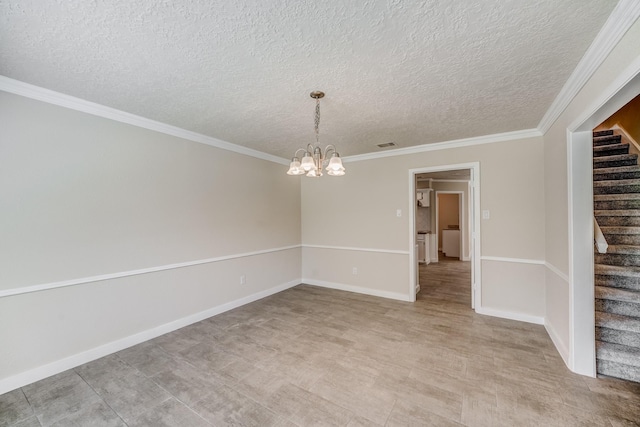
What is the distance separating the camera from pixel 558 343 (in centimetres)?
→ 267

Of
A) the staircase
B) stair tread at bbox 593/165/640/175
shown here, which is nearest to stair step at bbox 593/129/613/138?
the staircase

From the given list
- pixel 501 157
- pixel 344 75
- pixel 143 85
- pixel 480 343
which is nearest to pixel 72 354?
pixel 143 85

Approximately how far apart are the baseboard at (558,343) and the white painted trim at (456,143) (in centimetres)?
234

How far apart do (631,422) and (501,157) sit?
9.37 feet

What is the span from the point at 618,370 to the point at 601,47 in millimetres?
2536

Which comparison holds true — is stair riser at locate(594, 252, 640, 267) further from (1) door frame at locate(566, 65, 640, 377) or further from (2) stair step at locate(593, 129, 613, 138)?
(2) stair step at locate(593, 129, 613, 138)

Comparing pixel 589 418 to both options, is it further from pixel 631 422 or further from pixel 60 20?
pixel 60 20

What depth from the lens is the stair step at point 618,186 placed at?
325 centimetres

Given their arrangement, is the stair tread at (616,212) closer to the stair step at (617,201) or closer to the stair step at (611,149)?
the stair step at (617,201)

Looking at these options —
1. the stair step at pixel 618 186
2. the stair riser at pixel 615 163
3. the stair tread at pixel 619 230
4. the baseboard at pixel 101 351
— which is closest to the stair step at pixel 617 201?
the stair step at pixel 618 186

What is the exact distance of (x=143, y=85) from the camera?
221 cm

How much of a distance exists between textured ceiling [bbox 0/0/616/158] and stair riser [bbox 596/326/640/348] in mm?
2184

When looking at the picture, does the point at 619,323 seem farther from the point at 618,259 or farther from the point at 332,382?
the point at 332,382

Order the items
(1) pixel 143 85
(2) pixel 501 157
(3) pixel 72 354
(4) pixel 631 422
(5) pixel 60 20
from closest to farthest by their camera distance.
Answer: (5) pixel 60 20
(4) pixel 631 422
(1) pixel 143 85
(3) pixel 72 354
(2) pixel 501 157
